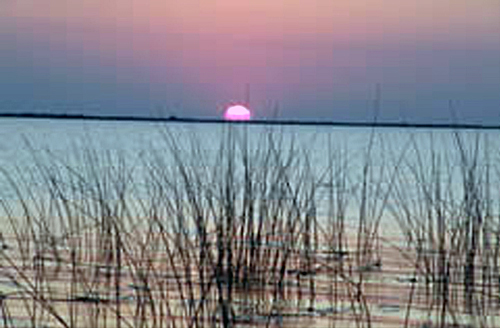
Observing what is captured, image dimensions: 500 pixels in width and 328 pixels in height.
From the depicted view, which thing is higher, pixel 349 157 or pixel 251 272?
pixel 349 157

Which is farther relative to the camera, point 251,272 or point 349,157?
point 349,157

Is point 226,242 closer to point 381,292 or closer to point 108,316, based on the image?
point 108,316

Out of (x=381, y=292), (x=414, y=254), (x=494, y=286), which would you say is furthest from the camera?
(x=414, y=254)

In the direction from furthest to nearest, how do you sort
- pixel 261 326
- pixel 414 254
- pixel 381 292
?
pixel 414 254, pixel 381 292, pixel 261 326

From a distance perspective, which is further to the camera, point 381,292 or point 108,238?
point 381,292

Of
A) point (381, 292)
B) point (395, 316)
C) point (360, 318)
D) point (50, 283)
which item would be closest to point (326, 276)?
point (381, 292)

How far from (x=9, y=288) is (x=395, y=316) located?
1955 millimetres

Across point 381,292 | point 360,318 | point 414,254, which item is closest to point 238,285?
point 360,318

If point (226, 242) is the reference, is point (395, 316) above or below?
below

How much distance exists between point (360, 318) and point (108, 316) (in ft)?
3.75

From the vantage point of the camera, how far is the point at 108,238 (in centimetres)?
431

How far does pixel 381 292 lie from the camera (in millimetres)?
4969

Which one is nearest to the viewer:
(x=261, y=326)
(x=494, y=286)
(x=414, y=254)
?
(x=261, y=326)

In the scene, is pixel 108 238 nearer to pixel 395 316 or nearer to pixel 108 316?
pixel 108 316
